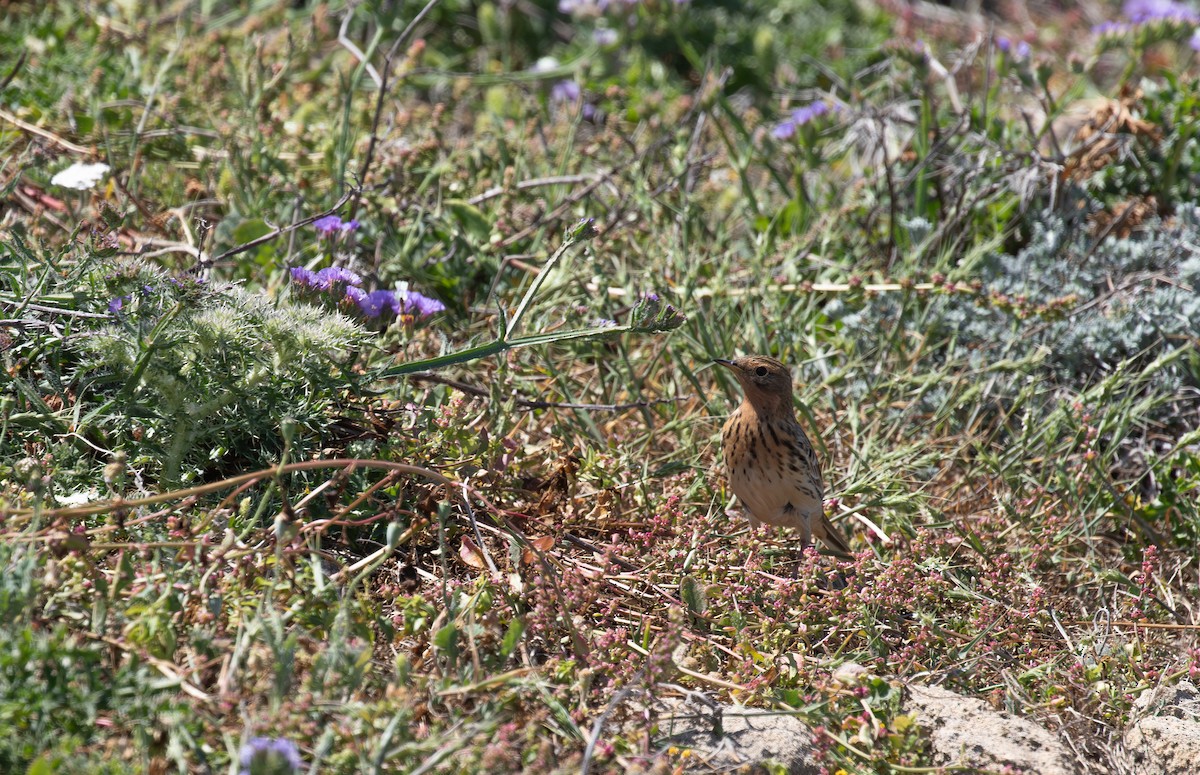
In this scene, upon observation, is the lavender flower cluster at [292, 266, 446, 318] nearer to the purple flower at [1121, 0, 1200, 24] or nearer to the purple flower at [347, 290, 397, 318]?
the purple flower at [347, 290, 397, 318]

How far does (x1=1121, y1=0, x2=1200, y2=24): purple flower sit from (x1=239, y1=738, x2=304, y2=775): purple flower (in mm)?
5460

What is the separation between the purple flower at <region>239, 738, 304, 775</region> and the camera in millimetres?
2260

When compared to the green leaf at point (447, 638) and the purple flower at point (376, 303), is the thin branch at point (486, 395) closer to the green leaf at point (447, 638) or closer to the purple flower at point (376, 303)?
the purple flower at point (376, 303)

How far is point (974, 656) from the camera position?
12.1ft

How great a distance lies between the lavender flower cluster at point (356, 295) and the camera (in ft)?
11.9

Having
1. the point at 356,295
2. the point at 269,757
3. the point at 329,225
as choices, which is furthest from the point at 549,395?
the point at 269,757

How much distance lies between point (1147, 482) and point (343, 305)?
3366 millimetres

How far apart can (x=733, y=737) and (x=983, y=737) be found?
2.46 feet

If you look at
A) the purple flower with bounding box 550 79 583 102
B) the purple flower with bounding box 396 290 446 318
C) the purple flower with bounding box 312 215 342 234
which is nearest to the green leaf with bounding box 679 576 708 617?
the purple flower with bounding box 396 290 446 318

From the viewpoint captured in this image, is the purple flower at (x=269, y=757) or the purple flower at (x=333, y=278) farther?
the purple flower at (x=333, y=278)

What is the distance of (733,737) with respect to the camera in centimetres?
313

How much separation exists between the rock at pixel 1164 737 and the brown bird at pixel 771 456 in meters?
1.13

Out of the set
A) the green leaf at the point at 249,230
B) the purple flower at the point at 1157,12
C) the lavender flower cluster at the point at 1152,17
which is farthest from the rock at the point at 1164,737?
the purple flower at the point at 1157,12

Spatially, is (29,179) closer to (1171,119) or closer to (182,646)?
(182,646)
